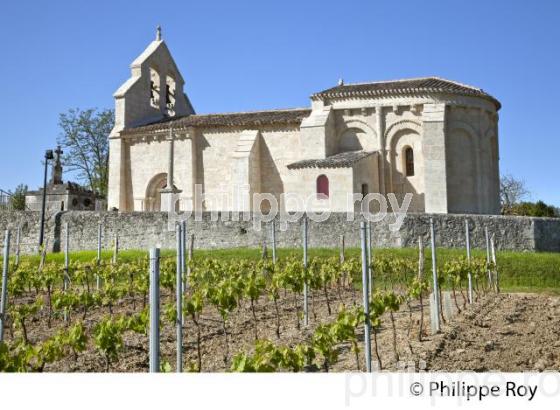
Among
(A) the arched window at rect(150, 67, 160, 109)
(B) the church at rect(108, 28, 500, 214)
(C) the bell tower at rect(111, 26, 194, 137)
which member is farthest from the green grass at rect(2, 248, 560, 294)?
(A) the arched window at rect(150, 67, 160, 109)

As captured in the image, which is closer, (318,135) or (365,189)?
(365,189)

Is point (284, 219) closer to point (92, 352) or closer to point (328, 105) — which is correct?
point (328, 105)

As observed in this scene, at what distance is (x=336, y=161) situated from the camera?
23.3 m

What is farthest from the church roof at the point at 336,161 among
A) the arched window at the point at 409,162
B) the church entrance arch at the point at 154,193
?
the church entrance arch at the point at 154,193

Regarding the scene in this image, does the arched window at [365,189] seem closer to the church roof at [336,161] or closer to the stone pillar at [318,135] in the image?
the church roof at [336,161]

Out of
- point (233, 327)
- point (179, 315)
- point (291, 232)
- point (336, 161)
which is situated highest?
point (336, 161)

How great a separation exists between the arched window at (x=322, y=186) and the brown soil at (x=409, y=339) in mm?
12142

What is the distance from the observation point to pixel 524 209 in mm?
35188

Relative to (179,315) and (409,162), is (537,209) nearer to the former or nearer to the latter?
(409,162)

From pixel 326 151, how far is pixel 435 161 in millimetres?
4780

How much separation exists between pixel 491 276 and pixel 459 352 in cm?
833

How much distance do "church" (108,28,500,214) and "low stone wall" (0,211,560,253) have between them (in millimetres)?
3004

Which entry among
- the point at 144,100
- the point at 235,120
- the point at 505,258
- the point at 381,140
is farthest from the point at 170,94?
the point at 505,258
